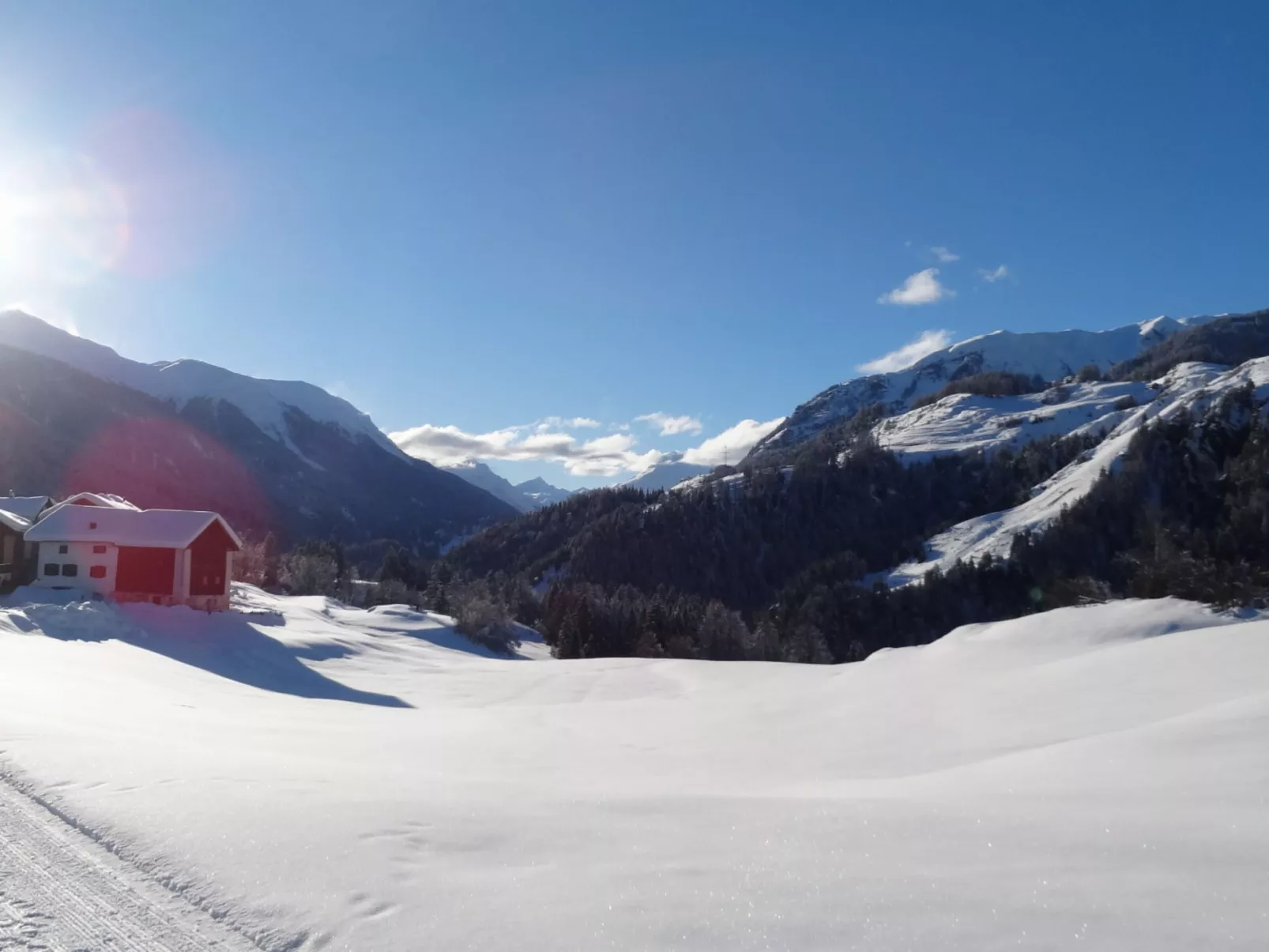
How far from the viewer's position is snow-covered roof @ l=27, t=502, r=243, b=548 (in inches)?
1544

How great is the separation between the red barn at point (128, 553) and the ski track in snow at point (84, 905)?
38.2 meters

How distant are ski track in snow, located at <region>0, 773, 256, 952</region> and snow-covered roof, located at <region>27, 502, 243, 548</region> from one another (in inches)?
1484

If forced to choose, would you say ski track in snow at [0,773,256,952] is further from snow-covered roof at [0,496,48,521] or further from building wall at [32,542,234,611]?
snow-covered roof at [0,496,48,521]

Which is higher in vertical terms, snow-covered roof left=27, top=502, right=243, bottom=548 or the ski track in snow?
snow-covered roof left=27, top=502, right=243, bottom=548

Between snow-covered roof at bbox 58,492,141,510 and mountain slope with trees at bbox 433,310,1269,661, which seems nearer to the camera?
snow-covered roof at bbox 58,492,141,510

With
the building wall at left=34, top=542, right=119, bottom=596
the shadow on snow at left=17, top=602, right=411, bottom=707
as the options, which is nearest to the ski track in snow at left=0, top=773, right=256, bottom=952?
the shadow on snow at left=17, top=602, right=411, bottom=707

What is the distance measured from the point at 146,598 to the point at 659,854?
4211 centimetres

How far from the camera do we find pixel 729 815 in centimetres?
692

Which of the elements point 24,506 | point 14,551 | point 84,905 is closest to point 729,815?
point 84,905

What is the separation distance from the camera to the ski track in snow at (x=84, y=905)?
475 centimetres

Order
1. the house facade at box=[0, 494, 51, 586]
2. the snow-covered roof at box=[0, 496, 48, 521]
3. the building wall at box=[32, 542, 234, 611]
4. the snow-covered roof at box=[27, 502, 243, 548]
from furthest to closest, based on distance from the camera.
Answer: the snow-covered roof at box=[0, 496, 48, 521] < the house facade at box=[0, 494, 51, 586] < the snow-covered roof at box=[27, 502, 243, 548] < the building wall at box=[32, 542, 234, 611]

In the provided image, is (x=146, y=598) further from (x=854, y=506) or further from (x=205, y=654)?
(x=854, y=506)

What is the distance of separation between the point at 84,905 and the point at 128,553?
4131cm

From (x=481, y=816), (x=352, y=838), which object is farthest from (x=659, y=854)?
(x=352, y=838)
